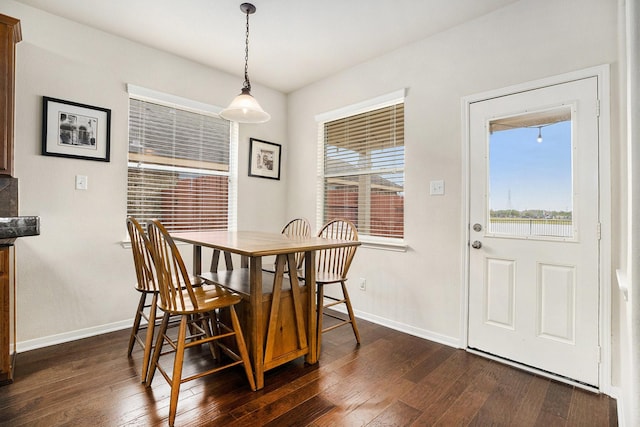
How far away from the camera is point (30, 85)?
241cm

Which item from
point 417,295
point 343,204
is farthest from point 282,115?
point 417,295

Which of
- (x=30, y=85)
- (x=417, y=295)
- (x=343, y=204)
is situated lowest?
(x=417, y=295)

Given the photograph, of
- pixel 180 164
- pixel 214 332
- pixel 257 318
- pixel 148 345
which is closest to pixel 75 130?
pixel 180 164

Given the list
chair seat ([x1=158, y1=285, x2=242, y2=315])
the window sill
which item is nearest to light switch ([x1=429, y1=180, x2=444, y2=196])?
the window sill

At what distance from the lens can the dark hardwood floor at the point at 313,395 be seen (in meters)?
1.64

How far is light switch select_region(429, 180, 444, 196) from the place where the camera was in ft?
8.67

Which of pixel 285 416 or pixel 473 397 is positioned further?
pixel 473 397

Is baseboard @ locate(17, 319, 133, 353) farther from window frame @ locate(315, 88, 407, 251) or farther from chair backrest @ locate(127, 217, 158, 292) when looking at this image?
window frame @ locate(315, 88, 407, 251)

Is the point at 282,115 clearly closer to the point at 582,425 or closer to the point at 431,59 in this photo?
the point at 431,59

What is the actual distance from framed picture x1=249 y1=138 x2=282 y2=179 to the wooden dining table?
5.48 ft

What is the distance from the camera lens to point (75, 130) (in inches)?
102

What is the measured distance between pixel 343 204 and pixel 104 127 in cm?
230

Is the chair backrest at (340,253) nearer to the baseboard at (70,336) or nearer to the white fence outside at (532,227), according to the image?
the white fence outside at (532,227)

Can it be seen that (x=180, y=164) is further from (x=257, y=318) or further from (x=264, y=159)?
(x=257, y=318)
